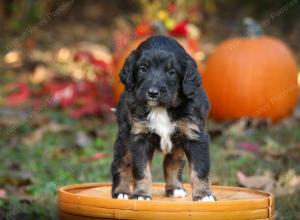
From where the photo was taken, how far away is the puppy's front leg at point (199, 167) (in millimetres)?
3734

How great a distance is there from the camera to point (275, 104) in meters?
8.77

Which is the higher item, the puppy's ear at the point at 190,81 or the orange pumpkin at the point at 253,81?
the orange pumpkin at the point at 253,81

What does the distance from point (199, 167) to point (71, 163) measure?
117 inches

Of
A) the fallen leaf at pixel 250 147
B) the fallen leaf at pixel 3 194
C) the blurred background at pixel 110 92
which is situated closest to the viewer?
the fallen leaf at pixel 3 194

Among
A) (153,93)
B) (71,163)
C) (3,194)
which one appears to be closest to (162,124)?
(153,93)

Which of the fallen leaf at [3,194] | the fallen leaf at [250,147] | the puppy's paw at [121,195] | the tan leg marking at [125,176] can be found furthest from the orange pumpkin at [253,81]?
the puppy's paw at [121,195]

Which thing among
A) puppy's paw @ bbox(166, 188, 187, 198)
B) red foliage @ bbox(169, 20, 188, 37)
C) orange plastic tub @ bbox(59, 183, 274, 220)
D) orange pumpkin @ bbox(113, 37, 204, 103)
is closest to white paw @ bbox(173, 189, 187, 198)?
puppy's paw @ bbox(166, 188, 187, 198)

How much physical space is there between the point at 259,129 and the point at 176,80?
188 inches

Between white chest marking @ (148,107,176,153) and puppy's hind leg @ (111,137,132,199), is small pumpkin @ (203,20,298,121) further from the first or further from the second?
white chest marking @ (148,107,176,153)

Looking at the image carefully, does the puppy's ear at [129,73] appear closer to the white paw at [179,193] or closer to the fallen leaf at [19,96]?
the white paw at [179,193]

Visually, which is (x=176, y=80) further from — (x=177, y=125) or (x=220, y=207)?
(x=220, y=207)

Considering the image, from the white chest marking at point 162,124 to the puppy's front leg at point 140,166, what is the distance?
87mm

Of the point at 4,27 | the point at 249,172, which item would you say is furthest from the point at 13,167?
the point at 4,27

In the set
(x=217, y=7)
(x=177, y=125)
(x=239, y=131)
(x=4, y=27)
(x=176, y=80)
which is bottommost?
(x=177, y=125)
